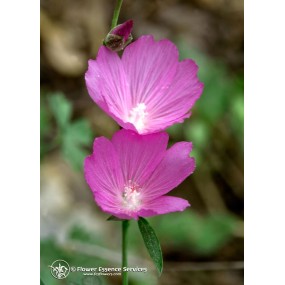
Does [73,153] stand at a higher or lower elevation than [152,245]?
higher

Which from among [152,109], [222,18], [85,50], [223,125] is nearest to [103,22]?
[85,50]

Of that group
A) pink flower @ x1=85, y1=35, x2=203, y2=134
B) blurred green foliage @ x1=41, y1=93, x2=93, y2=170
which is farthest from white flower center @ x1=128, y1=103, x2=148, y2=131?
blurred green foliage @ x1=41, y1=93, x2=93, y2=170

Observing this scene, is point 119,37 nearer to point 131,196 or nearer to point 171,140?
point 131,196

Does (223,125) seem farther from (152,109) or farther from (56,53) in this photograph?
(152,109)

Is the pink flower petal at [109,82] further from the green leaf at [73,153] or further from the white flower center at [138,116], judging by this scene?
the green leaf at [73,153]

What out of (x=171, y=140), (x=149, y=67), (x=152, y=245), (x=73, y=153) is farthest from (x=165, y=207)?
(x=171, y=140)

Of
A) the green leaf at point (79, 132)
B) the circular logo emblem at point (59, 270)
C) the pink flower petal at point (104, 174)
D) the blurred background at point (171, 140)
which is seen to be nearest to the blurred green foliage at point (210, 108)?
the blurred background at point (171, 140)
